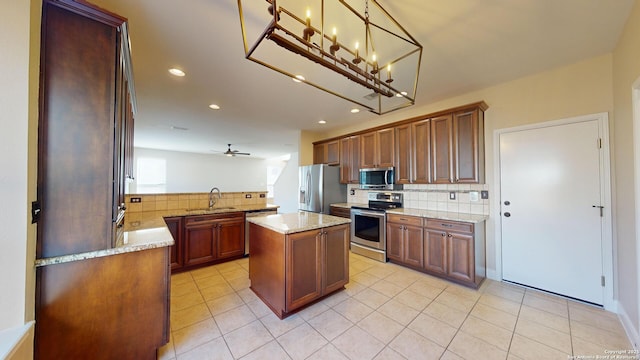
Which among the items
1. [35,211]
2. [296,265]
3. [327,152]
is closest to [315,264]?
[296,265]

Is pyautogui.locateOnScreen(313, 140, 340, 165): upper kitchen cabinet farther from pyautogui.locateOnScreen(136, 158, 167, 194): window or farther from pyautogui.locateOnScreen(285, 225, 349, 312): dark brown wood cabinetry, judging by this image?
pyautogui.locateOnScreen(136, 158, 167, 194): window

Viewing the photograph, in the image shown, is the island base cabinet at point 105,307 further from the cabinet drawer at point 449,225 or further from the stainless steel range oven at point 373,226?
the cabinet drawer at point 449,225

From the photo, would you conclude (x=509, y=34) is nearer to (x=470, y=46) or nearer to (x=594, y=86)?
(x=470, y=46)

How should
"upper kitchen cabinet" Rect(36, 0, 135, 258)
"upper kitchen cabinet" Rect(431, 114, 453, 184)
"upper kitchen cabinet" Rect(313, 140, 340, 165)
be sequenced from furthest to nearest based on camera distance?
"upper kitchen cabinet" Rect(313, 140, 340, 165)
"upper kitchen cabinet" Rect(431, 114, 453, 184)
"upper kitchen cabinet" Rect(36, 0, 135, 258)

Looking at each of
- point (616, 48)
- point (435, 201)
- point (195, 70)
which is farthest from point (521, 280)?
point (195, 70)

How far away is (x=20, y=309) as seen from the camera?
1114 mm

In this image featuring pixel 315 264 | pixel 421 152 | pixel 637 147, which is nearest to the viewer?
pixel 637 147

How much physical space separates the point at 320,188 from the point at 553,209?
3.31 m

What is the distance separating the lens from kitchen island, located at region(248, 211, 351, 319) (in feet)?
6.88

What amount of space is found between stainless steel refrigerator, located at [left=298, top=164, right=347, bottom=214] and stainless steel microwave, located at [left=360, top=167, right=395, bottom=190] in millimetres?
655

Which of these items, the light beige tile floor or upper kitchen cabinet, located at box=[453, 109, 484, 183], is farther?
upper kitchen cabinet, located at box=[453, 109, 484, 183]

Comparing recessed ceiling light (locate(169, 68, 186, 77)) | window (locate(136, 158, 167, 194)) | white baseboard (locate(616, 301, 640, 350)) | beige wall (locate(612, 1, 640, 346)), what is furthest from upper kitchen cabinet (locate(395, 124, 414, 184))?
window (locate(136, 158, 167, 194))

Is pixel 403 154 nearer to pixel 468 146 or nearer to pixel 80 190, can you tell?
pixel 468 146

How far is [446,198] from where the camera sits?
3400 millimetres
